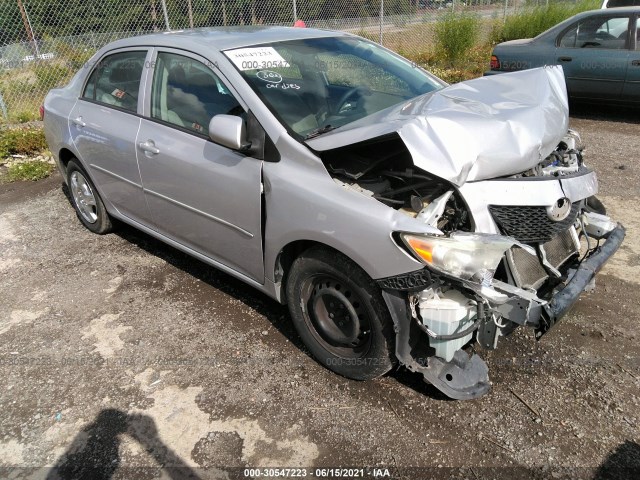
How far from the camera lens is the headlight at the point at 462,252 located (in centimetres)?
224

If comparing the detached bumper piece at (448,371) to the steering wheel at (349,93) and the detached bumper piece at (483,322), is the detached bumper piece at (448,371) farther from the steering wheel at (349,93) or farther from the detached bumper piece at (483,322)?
the steering wheel at (349,93)

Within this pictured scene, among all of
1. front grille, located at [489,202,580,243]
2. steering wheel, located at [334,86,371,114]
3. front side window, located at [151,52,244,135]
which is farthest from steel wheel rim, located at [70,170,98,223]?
front grille, located at [489,202,580,243]

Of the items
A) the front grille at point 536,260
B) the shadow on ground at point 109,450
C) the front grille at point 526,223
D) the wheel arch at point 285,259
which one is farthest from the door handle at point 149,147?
the front grille at point 536,260

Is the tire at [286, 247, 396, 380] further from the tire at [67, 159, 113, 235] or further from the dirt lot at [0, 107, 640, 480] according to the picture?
the tire at [67, 159, 113, 235]

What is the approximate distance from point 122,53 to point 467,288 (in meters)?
3.24

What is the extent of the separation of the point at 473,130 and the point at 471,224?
48 centimetres

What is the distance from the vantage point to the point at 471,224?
2.42 m

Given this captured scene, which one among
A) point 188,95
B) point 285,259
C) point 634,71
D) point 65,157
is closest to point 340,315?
point 285,259

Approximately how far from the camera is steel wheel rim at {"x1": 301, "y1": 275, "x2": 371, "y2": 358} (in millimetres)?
2641

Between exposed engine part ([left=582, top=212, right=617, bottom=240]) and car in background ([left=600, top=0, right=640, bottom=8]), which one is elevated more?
car in background ([left=600, top=0, right=640, bottom=8])

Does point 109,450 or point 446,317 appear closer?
point 446,317

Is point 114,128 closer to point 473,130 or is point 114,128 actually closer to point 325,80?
point 325,80

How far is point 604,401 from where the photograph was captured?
262 cm

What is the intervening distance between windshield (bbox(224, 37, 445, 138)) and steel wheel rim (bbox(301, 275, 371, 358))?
85 cm
